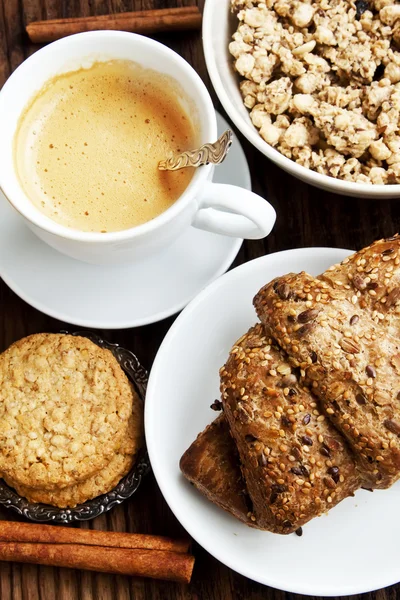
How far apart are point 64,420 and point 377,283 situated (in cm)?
82

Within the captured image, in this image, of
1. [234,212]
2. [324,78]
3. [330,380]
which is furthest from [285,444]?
[324,78]

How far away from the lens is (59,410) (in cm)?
197

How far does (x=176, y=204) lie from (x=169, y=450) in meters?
0.62

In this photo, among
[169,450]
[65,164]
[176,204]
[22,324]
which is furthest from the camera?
[22,324]

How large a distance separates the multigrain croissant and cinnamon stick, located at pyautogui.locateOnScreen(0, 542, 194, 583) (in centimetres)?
37

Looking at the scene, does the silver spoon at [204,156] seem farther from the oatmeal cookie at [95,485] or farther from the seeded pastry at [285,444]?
the oatmeal cookie at [95,485]

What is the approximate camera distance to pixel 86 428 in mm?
1969

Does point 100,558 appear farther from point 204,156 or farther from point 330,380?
point 204,156

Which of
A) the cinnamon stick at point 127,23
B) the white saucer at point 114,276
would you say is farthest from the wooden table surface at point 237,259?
the white saucer at point 114,276

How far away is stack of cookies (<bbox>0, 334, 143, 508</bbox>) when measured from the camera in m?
1.95

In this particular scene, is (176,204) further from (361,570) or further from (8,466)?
(361,570)

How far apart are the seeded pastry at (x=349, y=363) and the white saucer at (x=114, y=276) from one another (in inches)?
13.2

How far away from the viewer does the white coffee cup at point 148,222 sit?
1.68m

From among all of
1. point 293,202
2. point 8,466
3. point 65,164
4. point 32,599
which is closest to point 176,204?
point 65,164
